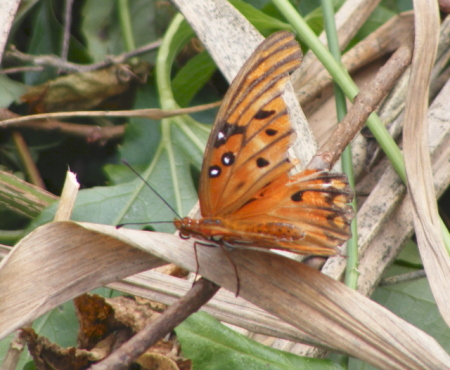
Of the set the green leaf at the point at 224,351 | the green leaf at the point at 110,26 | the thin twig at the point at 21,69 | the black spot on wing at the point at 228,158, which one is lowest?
the green leaf at the point at 224,351

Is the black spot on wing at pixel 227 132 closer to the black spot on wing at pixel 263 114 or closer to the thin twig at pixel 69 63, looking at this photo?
the black spot on wing at pixel 263 114

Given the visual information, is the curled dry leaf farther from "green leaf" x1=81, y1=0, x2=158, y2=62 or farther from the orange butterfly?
"green leaf" x1=81, y1=0, x2=158, y2=62

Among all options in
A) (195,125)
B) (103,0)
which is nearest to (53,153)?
(195,125)

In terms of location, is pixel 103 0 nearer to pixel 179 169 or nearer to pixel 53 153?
pixel 53 153

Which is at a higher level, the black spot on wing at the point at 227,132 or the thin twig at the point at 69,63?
the thin twig at the point at 69,63

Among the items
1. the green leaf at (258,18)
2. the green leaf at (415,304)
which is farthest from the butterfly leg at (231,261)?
the green leaf at (258,18)

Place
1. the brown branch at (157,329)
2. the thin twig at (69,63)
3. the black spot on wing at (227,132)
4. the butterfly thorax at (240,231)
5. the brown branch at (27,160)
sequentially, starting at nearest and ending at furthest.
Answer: the brown branch at (157,329) < the butterfly thorax at (240,231) < the black spot on wing at (227,132) < the brown branch at (27,160) < the thin twig at (69,63)

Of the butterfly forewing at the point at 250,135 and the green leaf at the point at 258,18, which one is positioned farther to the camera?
the green leaf at the point at 258,18
